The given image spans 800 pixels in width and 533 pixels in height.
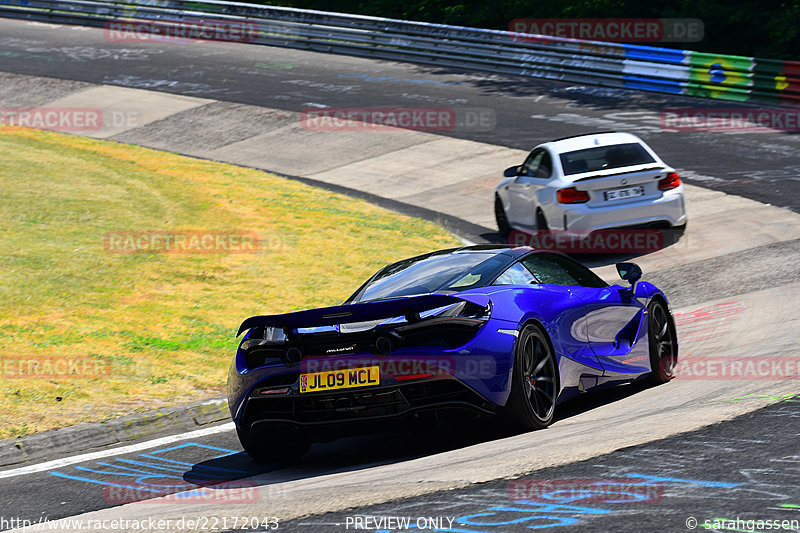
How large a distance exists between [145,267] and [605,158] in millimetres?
6483

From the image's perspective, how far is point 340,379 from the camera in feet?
21.1

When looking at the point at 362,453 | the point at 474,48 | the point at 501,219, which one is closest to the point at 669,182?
the point at 501,219

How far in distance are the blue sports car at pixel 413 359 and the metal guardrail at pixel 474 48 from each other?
19.1 meters

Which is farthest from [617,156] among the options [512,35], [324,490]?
[512,35]

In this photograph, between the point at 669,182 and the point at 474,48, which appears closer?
the point at 669,182

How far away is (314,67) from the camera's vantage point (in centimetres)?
3105

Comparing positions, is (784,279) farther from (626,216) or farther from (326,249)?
(326,249)

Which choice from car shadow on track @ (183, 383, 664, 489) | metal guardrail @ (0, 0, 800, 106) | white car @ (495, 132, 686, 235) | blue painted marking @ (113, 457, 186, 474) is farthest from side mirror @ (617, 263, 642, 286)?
metal guardrail @ (0, 0, 800, 106)

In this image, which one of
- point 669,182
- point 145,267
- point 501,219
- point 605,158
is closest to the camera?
point 145,267

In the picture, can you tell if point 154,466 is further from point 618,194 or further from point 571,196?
point 618,194

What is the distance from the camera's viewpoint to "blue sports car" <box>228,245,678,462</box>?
6.35m

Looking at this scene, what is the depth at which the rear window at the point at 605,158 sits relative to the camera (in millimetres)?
15039

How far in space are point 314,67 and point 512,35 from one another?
19.1 feet

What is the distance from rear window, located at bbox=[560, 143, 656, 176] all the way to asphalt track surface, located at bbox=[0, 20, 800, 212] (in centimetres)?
278
